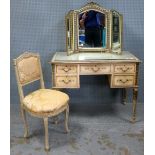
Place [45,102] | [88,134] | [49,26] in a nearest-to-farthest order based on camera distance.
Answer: [45,102]
[88,134]
[49,26]

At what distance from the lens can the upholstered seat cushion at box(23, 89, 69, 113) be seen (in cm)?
205

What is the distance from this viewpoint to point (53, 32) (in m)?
2.87

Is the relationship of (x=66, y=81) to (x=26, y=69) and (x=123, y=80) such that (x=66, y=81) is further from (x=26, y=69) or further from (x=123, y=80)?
(x=123, y=80)

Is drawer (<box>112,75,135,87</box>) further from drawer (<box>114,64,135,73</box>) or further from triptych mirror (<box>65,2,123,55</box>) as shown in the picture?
triptych mirror (<box>65,2,123,55</box>)

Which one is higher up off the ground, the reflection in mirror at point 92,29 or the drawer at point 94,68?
the reflection in mirror at point 92,29

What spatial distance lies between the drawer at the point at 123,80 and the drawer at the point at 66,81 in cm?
38

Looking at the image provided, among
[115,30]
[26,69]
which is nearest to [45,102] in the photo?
[26,69]

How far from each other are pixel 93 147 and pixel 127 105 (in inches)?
39.6

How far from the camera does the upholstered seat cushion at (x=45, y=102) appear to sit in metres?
2.05

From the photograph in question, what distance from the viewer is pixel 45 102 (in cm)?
210

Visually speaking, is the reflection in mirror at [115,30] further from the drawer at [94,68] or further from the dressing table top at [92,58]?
the drawer at [94,68]

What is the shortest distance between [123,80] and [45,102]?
841mm

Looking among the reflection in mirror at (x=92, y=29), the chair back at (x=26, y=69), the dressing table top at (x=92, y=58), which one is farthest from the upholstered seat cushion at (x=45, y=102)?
the reflection in mirror at (x=92, y=29)
